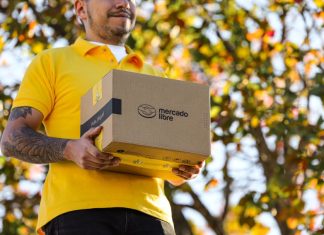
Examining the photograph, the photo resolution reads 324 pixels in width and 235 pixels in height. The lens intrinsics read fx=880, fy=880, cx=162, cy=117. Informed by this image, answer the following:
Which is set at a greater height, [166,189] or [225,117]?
[225,117]

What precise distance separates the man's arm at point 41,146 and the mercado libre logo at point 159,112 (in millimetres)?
190

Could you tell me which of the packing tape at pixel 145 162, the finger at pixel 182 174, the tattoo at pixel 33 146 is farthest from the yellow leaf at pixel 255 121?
the tattoo at pixel 33 146

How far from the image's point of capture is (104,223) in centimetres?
349

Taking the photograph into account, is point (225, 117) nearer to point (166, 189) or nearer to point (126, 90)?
point (166, 189)

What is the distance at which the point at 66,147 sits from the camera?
11.3 feet

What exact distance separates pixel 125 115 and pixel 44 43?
15.6 ft

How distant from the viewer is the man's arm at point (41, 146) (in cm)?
338

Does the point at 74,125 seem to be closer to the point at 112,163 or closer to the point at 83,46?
the point at 112,163

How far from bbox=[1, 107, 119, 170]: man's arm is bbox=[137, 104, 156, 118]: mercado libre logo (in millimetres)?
182

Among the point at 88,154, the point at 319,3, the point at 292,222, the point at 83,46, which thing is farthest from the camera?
the point at 319,3

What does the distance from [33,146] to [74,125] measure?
0.71ft

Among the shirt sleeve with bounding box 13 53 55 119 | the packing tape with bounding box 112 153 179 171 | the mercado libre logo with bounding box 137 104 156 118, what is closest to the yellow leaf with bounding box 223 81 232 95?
the shirt sleeve with bounding box 13 53 55 119

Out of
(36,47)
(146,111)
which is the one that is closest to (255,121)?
(36,47)

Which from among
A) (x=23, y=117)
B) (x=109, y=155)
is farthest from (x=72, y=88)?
(x=109, y=155)
